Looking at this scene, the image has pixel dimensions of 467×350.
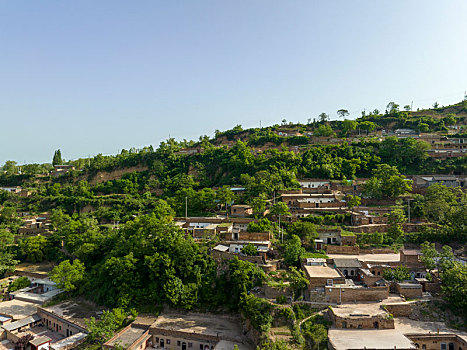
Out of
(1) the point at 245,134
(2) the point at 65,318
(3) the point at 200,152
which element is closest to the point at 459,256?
(2) the point at 65,318

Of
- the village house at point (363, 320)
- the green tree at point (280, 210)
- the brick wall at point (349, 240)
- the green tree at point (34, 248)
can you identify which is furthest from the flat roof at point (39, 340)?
the brick wall at point (349, 240)

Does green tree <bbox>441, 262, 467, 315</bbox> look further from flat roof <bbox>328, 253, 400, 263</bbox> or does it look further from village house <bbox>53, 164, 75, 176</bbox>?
village house <bbox>53, 164, 75, 176</bbox>

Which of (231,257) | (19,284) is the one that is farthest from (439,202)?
(19,284)

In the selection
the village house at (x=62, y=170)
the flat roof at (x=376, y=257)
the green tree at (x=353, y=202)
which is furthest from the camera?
the village house at (x=62, y=170)

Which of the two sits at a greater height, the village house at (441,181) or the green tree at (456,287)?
the village house at (441,181)

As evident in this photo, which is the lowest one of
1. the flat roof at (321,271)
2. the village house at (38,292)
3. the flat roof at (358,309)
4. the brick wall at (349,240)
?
the village house at (38,292)

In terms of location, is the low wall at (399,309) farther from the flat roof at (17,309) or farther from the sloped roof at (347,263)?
the flat roof at (17,309)

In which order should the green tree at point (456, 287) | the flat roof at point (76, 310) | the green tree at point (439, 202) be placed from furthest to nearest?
the green tree at point (439, 202), the flat roof at point (76, 310), the green tree at point (456, 287)
